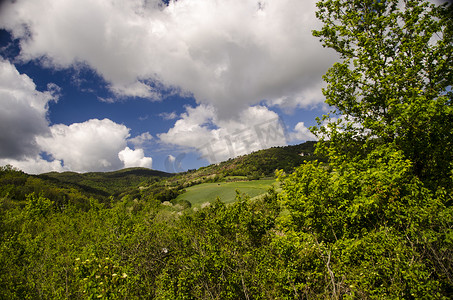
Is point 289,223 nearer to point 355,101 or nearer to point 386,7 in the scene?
point 355,101

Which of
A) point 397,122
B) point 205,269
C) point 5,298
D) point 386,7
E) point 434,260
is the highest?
point 386,7

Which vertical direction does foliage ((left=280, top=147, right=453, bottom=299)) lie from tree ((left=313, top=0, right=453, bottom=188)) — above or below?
below

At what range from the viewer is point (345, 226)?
7301 mm

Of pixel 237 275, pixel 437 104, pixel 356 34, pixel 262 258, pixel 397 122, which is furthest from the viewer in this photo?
pixel 356 34

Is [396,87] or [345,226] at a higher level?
[396,87]

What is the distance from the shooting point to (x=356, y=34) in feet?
34.2

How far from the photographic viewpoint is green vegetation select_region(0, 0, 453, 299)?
4660 millimetres

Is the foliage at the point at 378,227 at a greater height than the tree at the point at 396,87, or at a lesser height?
lesser

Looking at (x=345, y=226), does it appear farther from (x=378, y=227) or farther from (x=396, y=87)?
(x=396, y=87)

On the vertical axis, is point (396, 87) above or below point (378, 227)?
above

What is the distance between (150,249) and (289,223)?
7.60 metres

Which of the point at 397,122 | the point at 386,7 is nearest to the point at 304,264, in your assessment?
the point at 397,122

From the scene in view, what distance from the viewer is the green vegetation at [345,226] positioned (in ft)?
15.3

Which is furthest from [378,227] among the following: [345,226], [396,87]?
[396,87]
